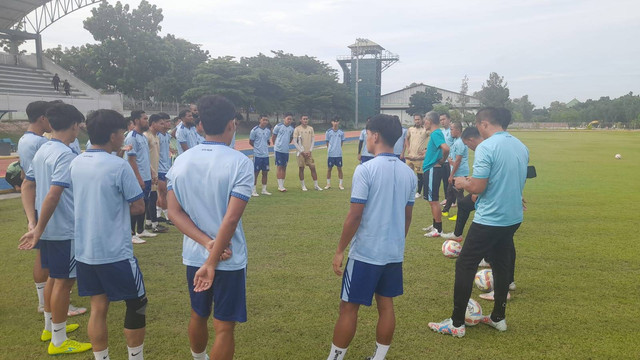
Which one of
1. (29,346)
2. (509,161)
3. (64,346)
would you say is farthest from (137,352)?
(509,161)

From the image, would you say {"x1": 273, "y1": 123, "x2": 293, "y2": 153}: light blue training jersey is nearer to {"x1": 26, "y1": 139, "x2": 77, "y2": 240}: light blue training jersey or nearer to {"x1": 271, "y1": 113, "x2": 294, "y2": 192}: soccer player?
{"x1": 271, "y1": 113, "x2": 294, "y2": 192}: soccer player

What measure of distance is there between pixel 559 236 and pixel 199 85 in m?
37.5

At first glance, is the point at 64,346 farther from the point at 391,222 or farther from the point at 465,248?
the point at 465,248

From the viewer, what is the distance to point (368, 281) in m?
2.99

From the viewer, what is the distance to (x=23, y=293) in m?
4.61

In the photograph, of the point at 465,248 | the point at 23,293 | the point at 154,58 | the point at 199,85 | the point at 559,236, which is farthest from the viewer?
the point at 199,85

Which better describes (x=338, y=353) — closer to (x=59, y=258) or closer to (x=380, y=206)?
(x=380, y=206)

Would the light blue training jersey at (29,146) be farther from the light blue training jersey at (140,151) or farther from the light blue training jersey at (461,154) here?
the light blue training jersey at (461,154)

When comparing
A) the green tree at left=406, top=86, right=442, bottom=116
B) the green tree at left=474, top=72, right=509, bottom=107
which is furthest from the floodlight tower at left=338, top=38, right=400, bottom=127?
the green tree at left=474, top=72, right=509, bottom=107

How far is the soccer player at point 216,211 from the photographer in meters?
2.39

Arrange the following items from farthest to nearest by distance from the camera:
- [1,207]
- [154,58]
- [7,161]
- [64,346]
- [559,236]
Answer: [154,58]
[7,161]
[1,207]
[559,236]
[64,346]

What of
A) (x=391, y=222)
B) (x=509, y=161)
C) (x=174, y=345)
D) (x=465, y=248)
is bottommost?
(x=174, y=345)

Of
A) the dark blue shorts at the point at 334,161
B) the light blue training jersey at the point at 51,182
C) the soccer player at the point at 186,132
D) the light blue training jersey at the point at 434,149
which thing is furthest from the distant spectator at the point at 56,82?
the light blue training jersey at the point at 51,182

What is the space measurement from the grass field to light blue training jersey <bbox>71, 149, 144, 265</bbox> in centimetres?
109
